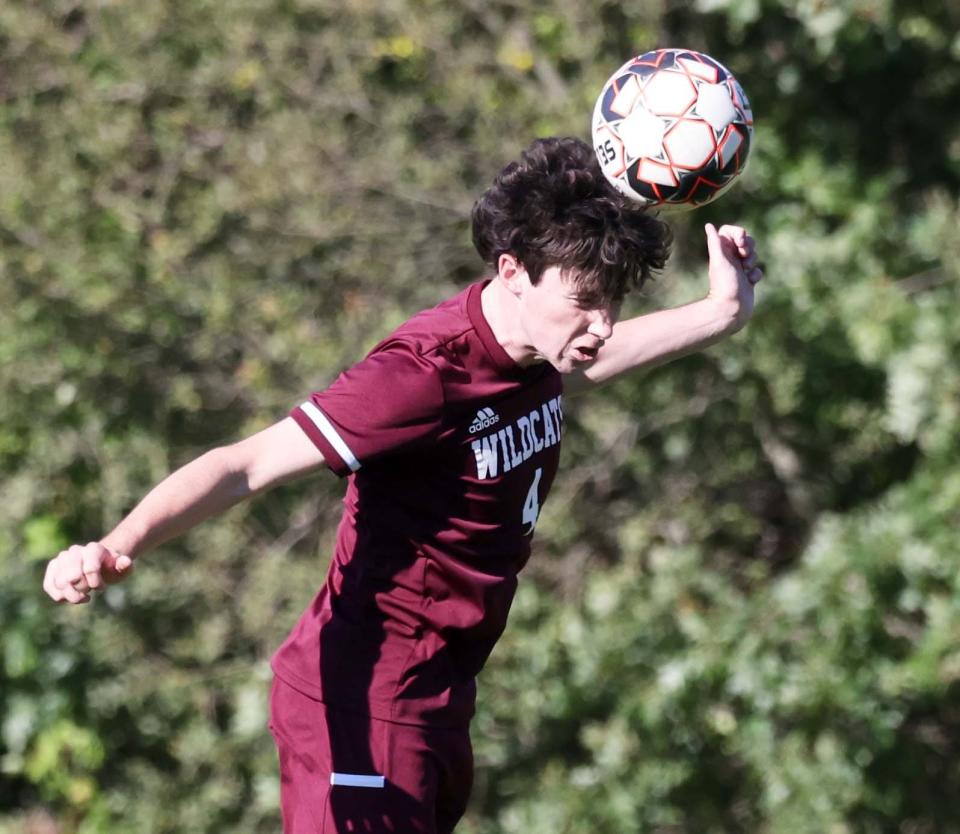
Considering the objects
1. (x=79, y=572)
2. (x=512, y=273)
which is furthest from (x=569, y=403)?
(x=79, y=572)

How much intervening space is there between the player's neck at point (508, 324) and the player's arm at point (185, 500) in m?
0.45

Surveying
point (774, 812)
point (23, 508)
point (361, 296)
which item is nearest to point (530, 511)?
point (774, 812)

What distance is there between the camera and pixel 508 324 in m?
3.01

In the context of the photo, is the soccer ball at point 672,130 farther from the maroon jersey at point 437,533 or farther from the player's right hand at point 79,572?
the player's right hand at point 79,572

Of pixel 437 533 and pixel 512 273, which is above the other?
pixel 512 273

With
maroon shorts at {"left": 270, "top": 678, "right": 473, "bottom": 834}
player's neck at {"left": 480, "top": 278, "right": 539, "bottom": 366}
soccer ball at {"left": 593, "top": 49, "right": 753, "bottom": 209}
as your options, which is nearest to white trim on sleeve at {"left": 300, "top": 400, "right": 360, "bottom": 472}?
player's neck at {"left": 480, "top": 278, "right": 539, "bottom": 366}

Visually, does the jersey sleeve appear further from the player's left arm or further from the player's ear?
the player's left arm

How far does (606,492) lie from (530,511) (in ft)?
9.39

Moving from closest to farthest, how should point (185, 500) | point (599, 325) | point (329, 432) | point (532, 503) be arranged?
1. point (185, 500)
2. point (329, 432)
3. point (599, 325)
4. point (532, 503)

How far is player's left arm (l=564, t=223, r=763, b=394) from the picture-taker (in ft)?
11.2

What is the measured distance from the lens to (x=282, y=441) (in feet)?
9.10

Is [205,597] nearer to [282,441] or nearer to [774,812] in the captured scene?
[774,812]

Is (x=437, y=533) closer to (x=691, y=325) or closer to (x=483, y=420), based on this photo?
(x=483, y=420)

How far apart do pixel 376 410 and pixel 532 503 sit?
20.4 inches
